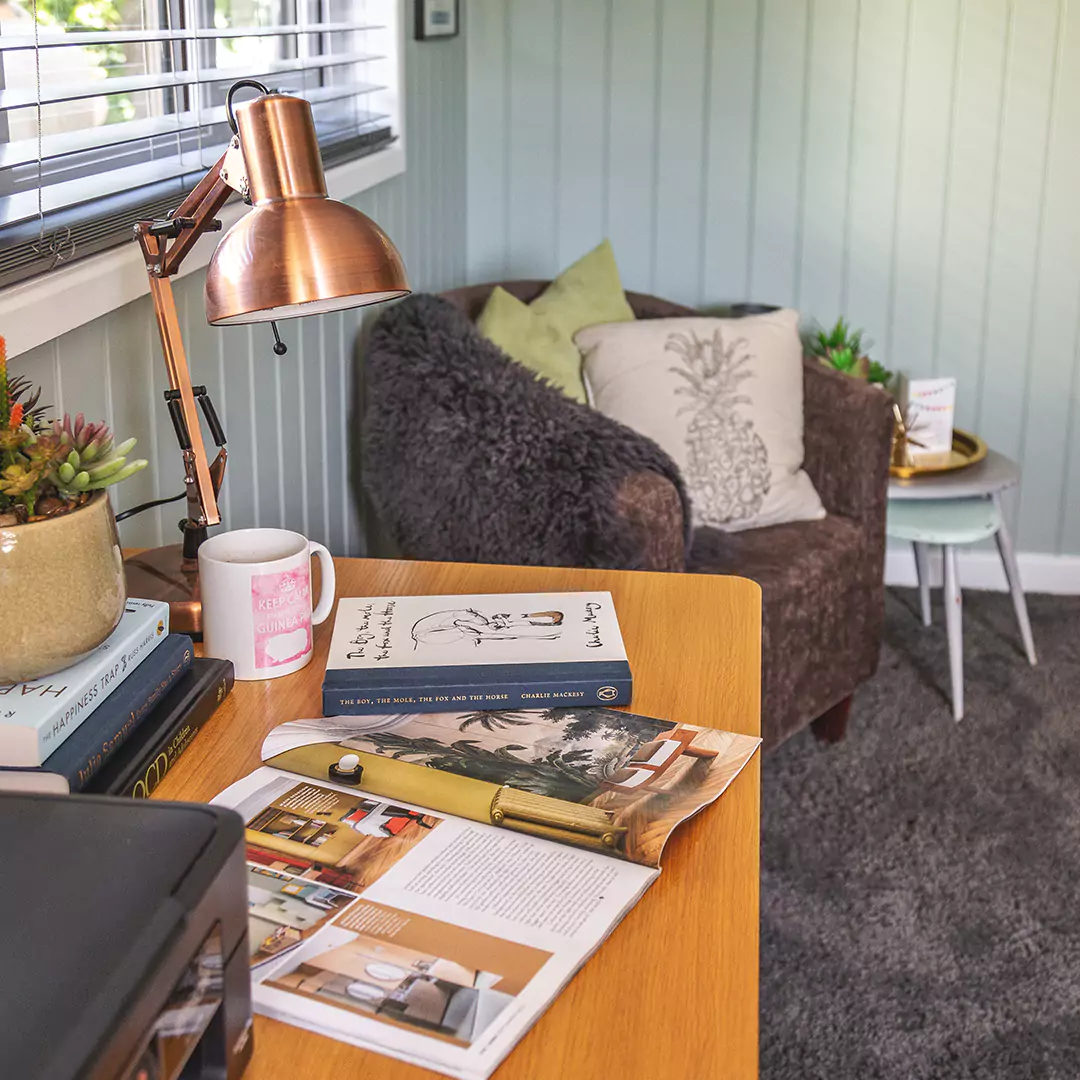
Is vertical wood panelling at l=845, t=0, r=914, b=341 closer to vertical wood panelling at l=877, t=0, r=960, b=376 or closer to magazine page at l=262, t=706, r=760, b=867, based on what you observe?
vertical wood panelling at l=877, t=0, r=960, b=376

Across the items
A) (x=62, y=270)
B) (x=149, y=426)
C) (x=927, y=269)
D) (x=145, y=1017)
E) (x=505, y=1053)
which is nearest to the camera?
(x=145, y=1017)

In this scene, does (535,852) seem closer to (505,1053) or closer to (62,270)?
(505,1053)

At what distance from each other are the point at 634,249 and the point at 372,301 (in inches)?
84.6

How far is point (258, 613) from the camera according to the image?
3.46 ft

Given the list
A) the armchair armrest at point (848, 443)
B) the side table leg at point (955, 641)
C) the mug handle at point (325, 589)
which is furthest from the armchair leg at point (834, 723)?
the mug handle at point (325, 589)

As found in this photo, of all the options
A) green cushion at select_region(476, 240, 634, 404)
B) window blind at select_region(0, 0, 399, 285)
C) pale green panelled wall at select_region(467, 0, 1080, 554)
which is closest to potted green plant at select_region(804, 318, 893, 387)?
pale green panelled wall at select_region(467, 0, 1080, 554)

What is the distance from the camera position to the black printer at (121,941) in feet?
1.57

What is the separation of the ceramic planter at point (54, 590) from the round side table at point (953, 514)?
6.20 ft

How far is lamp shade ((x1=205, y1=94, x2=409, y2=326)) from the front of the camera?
928 millimetres

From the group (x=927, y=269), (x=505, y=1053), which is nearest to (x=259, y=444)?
(x=505, y=1053)

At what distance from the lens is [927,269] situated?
3.06 meters

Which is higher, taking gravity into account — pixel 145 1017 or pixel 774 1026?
pixel 145 1017

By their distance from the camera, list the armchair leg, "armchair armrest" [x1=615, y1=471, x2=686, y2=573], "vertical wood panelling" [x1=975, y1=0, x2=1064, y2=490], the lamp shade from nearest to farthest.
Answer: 1. the lamp shade
2. "armchair armrest" [x1=615, y1=471, x2=686, y2=573]
3. the armchair leg
4. "vertical wood panelling" [x1=975, y1=0, x2=1064, y2=490]

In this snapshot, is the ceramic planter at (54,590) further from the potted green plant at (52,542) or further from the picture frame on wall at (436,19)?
the picture frame on wall at (436,19)
